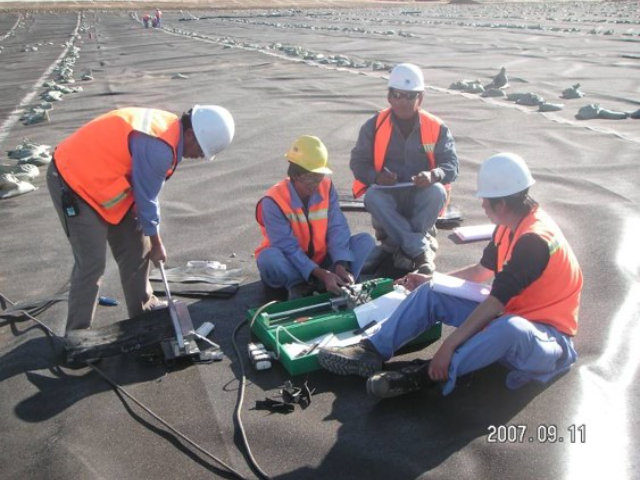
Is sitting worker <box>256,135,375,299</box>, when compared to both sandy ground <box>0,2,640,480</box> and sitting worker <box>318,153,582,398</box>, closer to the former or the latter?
sandy ground <box>0,2,640,480</box>

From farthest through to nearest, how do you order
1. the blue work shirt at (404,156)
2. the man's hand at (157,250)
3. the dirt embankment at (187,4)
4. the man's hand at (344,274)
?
the dirt embankment at (187,4), the blue work shirt at (404,156), the man's hand at (344,274), the man's hand at (157,250)

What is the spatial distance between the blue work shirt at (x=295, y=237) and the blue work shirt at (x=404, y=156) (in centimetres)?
83

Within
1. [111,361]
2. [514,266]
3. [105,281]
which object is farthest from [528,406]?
[105,281]

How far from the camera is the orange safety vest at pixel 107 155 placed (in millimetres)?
3635

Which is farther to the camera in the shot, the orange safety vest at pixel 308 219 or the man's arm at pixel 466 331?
the orange safety vest at pixel 308 219

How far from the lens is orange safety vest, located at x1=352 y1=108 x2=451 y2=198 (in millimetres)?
5195

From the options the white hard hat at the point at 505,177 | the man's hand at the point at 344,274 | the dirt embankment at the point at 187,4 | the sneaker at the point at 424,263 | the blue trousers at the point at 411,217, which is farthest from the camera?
the dirt embankment at the point at 187,4

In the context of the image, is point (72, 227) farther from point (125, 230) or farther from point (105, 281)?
point (105, 281)

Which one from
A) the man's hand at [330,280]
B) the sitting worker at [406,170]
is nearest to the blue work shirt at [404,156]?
the sitting worker at [406,170]

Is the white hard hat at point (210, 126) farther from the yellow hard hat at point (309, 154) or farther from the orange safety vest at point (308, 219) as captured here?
the orange safety vest at point (308, 219)

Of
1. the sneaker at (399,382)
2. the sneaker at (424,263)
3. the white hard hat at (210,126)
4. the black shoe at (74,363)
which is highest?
the white hard hat at (210,126)

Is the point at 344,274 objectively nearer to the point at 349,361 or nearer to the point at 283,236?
the point at 283,236

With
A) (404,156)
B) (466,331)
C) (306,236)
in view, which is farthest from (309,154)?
(466,331)

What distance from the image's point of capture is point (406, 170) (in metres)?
5.31
